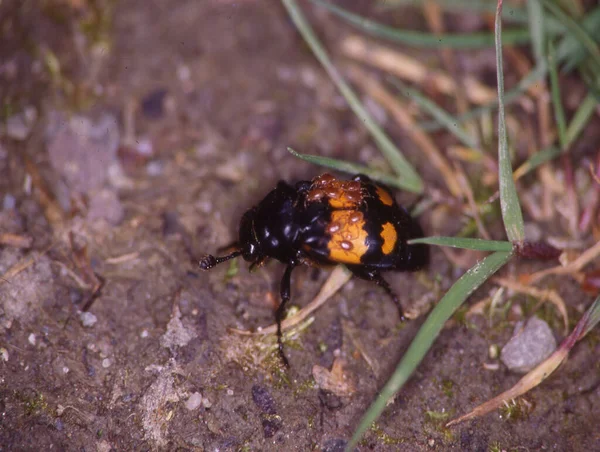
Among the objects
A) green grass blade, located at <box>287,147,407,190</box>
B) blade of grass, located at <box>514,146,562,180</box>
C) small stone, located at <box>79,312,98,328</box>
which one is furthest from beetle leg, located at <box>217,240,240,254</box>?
blade of grass, located at <box>514,146,562,180</box>

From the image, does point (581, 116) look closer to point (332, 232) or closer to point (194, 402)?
point (332, 232)

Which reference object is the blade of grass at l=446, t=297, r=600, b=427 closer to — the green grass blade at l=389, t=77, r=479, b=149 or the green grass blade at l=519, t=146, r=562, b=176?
the green grass blade at l=519, t=146, r=562, b=176

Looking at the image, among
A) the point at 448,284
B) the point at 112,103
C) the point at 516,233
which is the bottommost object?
the point at 448,284

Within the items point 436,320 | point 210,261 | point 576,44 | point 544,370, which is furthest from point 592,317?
point 210,261

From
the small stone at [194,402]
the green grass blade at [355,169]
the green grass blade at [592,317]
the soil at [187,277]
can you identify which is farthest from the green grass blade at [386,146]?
the small stone at [194,402]

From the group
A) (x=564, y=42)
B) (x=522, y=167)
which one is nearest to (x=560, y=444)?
(x=522, y=167)

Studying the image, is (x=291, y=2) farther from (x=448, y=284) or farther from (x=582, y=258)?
(x=582, y=258)

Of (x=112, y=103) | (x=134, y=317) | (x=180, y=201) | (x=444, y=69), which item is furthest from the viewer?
(x=444, y=69)
